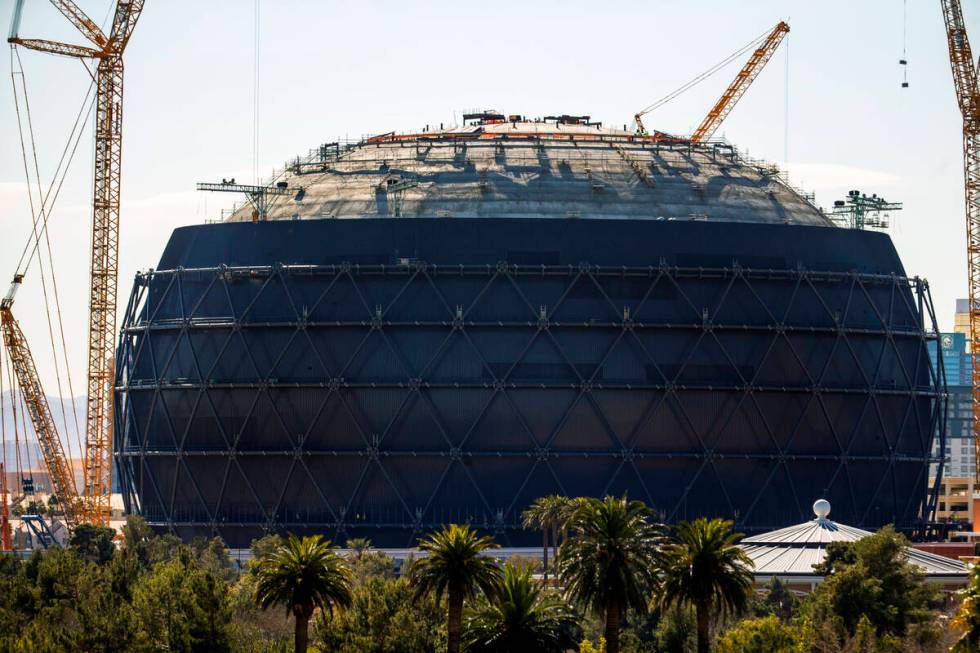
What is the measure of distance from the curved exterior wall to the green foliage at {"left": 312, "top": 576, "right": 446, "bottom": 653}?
3657 centimetres

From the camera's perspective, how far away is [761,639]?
7919 centimetres

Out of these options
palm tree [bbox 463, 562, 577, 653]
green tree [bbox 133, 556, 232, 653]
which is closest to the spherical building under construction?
green tree [bbox 133, 556, 232, 653]

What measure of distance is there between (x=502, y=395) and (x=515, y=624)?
1863 inches

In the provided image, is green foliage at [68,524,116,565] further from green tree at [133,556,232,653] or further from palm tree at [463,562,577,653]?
palm tree at [463,562,577,653]

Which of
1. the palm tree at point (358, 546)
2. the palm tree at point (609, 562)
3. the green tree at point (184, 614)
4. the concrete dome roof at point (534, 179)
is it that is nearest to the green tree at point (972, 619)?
the palm tree at point (609, 562)

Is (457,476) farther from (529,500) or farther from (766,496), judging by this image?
(766,496)

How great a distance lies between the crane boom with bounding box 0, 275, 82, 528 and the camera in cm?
15500

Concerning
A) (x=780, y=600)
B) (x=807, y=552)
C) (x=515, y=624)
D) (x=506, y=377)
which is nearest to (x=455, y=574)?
(x=515, y=624)

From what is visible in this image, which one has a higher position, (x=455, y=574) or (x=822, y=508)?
(x=822, y=508)

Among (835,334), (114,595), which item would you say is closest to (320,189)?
(835,334)

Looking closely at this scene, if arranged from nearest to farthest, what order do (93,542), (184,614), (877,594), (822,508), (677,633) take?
(184,614) → (677,633) → (877,594) → (822,508) → (93,542)

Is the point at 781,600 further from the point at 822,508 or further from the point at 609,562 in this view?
the point at 609,562

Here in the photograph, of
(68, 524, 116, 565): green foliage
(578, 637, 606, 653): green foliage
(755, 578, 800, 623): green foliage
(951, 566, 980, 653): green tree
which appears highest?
(68, 524, 116, 565): green foliage

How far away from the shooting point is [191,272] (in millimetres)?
128875
